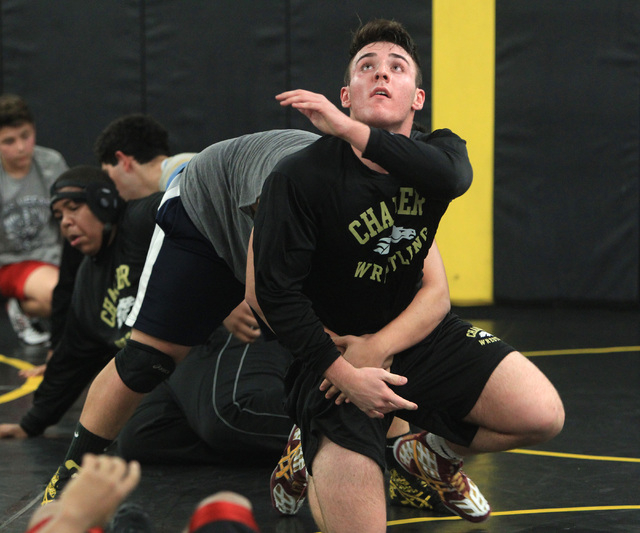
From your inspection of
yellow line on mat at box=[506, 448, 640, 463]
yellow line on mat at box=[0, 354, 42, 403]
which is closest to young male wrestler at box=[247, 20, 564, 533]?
yellow line on mat at box=[506, 448, 640, 463]

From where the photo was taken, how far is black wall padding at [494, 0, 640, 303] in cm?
566

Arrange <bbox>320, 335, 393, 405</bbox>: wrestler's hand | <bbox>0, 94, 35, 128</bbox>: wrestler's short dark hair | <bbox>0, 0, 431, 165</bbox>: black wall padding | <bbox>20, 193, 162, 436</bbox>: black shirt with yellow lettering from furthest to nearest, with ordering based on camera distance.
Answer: <bbox>0, 0, 431, 165</bbox>: black wall padding < <bbox>0, 94, 35, 128</bbox>: wrestler's short dark hair < <bbox>20, 193, 162, 436</bbox>: black shirt with yellow lettering < <bbox>320, 335, 393, 405</bbox>: wrestler's hand

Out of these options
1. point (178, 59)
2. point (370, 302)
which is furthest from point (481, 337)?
point (178, 59)

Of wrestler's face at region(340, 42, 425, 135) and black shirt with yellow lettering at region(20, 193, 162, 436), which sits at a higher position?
wrestler's face at region(340, 42, 425, 135)

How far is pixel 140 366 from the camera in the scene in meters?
2.47

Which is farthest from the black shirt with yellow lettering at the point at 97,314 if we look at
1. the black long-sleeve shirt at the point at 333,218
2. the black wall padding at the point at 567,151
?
the black wall padding at the point at 567,151

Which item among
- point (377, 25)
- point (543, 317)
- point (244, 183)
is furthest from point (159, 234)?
point (543, 317)

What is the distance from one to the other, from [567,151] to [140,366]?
3985 millimetres

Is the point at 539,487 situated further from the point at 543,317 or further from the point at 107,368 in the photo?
the point at 543,317

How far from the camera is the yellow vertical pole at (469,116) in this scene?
580 centimetres

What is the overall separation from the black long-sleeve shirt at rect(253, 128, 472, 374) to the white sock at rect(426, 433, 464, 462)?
1.63ft

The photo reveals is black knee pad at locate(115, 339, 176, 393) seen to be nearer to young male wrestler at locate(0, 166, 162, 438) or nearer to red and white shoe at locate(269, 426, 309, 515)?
red and white shoe at locate(269, 426, 309, 515)

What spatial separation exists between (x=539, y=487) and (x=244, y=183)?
48.2 inches

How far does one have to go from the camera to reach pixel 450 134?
2211 mm
